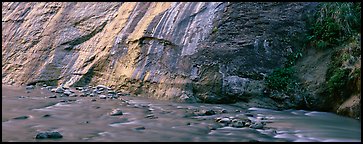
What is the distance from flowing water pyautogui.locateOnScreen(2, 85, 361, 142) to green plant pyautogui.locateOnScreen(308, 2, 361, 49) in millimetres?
1497

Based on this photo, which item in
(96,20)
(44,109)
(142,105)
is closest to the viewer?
(44,109)

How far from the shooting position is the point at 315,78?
6551 mm

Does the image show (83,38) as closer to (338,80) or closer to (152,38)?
(152,38)

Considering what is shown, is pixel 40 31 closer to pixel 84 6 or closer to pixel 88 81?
pixel 84 6

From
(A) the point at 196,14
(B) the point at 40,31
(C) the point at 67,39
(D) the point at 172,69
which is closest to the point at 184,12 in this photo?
(A) the point at 196,14

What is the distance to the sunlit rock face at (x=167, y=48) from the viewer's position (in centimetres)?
721

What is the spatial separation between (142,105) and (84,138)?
272cm

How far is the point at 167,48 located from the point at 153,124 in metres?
3.80

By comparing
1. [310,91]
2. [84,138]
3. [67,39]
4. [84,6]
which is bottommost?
[84,138]

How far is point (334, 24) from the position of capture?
7.07 meters

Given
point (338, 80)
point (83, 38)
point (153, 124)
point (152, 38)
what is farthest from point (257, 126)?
point (83, 38)

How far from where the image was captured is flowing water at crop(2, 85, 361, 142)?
150 inches

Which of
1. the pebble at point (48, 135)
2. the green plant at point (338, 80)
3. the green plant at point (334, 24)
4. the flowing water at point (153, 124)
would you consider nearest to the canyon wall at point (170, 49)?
the green plant at point (334, 24)

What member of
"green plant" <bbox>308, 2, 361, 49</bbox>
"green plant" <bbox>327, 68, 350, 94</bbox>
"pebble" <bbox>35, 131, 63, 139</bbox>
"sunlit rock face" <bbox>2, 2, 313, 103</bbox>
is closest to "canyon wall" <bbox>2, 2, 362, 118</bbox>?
"sunlit rock face" <bbox>2, 2, 313, 103</bbox>
